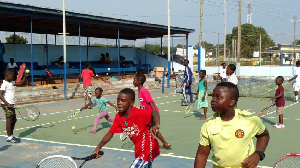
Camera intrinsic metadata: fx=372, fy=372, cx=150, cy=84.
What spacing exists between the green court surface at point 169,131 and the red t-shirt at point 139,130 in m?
2.71

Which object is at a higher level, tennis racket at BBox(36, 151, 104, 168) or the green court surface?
tennis racket at BBox(36, 151, 104, 168)

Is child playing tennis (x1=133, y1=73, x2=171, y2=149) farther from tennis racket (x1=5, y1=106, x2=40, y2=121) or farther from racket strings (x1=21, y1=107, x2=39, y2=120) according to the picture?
racket strings (x1=21, y1=107, x2=39, y2=120)

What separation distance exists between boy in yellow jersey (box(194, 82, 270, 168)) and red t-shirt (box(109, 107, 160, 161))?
152 centimetres

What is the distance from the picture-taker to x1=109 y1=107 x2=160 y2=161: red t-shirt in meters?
4.88

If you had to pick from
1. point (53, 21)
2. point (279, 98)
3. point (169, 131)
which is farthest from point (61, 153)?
point (53, 21)

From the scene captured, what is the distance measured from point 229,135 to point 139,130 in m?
1.75

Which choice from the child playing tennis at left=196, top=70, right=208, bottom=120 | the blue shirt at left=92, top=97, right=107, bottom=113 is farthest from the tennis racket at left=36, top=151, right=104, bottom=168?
the child playing tennis at left=196, top=70, right=208, bottom=120

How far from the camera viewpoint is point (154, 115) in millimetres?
4953

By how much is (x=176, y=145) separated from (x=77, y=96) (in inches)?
529

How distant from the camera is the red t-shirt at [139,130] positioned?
488 cm

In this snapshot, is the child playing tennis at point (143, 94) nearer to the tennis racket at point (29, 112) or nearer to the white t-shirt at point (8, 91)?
the white t-shirt at point (8, 91)

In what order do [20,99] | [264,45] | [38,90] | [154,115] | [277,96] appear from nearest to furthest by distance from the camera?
1. [154,115]
2. [277,96]
3. [20,99]
4. [38,90]
5. [264,45]

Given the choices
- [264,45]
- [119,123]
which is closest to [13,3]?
[119,123]

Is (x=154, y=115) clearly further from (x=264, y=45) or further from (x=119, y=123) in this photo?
(x=264, y=45)
